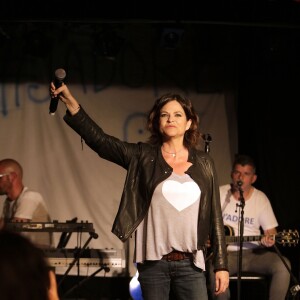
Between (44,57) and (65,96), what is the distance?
3.85 m

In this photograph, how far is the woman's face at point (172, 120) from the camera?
12.4ft

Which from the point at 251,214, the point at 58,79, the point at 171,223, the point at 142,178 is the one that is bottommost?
the point at 251,214

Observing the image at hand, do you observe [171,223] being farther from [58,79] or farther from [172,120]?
[58,79]

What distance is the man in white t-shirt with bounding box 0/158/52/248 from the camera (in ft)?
21.0

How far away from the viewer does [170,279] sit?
3.56 metres

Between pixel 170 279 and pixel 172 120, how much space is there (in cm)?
95

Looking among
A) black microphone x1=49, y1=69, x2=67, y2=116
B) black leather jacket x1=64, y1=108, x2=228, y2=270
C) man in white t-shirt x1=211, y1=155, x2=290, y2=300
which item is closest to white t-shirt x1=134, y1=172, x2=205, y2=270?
black leather jacket x1=64, y1=108, x2=228, y2=270

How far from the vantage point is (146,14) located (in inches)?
250

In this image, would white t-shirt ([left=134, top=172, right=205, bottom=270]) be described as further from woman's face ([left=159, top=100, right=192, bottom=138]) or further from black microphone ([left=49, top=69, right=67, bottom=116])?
black microphone ([left=49, top=69, right=67, bottom=116])

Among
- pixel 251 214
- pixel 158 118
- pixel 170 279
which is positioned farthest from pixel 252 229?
pixel 170 279

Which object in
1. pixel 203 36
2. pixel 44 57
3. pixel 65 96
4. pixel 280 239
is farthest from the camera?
pixel 203 36

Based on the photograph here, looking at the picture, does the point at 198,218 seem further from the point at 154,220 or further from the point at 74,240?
the point at 74,240

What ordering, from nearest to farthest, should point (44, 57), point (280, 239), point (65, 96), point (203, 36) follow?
point (65, 96), point (280, 239), point (44, 57), point (203, 36)

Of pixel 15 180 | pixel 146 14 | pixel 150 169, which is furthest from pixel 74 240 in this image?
pixel 150 169
